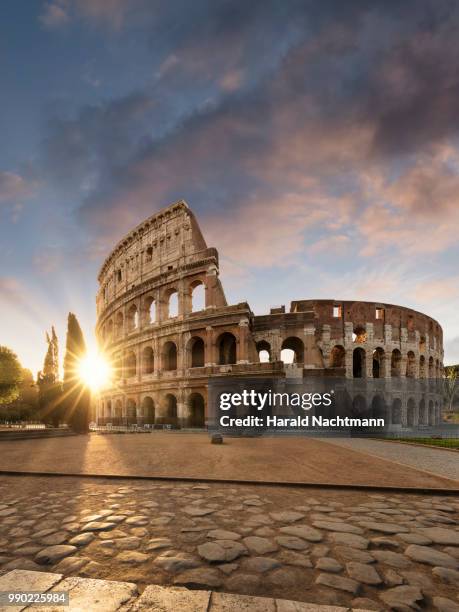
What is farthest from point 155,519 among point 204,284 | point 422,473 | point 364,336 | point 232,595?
point 364,336

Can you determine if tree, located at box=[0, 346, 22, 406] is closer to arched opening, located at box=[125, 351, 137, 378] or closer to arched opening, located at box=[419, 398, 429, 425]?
arched opening, located at box=[125, 351, 137, 378]

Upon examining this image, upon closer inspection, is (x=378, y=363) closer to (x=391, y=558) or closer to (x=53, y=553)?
(x=391, y=558)

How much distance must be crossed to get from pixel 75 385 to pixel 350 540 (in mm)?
21943

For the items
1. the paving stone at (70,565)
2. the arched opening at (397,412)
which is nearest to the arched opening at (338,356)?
the arched opening at (397,412)

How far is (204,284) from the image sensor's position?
26422 mm

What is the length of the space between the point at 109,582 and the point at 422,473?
700 cm

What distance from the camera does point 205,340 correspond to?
25.4 m

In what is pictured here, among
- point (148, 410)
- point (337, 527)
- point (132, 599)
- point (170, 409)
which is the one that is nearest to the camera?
point (132, 599)

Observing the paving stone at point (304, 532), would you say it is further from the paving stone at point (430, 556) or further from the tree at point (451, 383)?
the tree at point (451, 383)

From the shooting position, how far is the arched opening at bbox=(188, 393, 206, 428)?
25625mm

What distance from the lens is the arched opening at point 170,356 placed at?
28.2m

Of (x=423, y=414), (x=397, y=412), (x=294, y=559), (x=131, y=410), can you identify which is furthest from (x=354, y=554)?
(x=423, y=414)

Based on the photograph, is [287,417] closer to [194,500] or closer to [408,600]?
[194,500]

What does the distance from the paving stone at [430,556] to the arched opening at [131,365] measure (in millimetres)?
30137
